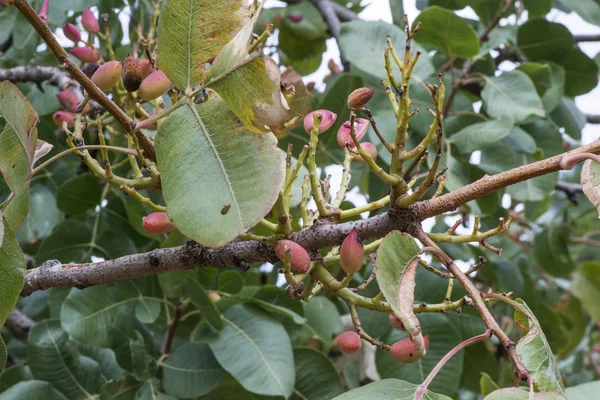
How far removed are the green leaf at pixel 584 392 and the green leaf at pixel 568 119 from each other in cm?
96

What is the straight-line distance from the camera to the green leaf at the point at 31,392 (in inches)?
37.4

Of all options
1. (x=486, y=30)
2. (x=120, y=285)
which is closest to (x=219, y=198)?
(x=120, y=285)

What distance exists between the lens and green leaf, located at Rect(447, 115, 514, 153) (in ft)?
4.00

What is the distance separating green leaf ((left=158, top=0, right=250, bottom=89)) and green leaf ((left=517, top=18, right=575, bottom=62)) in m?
1.07

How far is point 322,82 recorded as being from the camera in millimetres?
1674

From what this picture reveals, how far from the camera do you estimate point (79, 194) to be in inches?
49.6

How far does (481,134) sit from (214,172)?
774 millimetres

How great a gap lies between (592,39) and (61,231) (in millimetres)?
1375

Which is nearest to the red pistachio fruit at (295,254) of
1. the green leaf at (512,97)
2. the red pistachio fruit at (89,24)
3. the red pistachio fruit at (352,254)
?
the red pistachio fruit at (352,254)

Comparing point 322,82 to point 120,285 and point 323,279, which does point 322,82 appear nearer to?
point 120,285

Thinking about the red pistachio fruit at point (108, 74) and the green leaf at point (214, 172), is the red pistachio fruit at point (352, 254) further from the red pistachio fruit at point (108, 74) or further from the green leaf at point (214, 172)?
the red pistachio fruit at point (108, 74)

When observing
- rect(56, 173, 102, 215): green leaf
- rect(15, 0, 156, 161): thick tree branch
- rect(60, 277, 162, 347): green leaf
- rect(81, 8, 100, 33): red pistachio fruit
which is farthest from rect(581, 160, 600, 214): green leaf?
rect(56, 173, 102, 215): green leaf

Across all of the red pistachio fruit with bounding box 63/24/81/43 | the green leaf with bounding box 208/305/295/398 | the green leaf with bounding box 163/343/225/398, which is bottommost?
the green leaf with bounding box 163/343/225/398

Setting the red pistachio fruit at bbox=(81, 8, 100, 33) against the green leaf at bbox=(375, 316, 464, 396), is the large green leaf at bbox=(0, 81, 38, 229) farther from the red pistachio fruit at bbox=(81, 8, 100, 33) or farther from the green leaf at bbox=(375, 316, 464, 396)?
the green leaf at bbox=(375, 316, 464, 396)
